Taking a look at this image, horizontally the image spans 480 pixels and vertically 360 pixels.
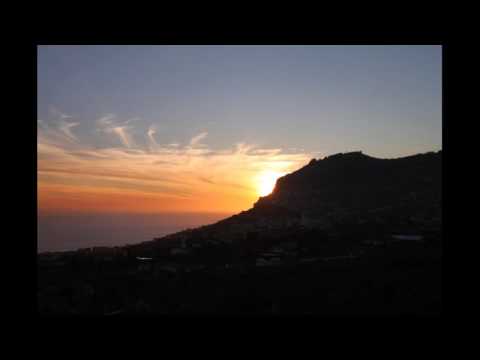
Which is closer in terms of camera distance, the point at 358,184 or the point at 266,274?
the point at 266,274

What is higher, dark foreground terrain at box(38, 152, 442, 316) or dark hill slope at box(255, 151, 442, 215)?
dark hill slope at box(255, 151, 442, 215)

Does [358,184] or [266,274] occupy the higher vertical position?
[358,184]

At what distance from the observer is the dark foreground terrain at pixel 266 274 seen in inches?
206

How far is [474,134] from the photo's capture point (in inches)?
80.6

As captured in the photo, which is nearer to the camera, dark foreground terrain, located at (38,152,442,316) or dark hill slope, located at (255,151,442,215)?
dark foreground terrain, located at (38,152,442,316)

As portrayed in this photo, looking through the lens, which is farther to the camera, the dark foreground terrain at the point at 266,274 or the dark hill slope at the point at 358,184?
the dark hill slope at the point at 358,184

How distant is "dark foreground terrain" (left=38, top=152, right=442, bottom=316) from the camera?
5.24m

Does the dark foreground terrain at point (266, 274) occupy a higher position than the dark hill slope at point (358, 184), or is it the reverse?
the dark hill slope at point (358, 184)

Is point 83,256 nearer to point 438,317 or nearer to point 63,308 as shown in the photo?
point 63,308

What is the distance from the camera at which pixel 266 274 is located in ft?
24.2

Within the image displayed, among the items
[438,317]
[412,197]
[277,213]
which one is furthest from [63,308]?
[412,197]
